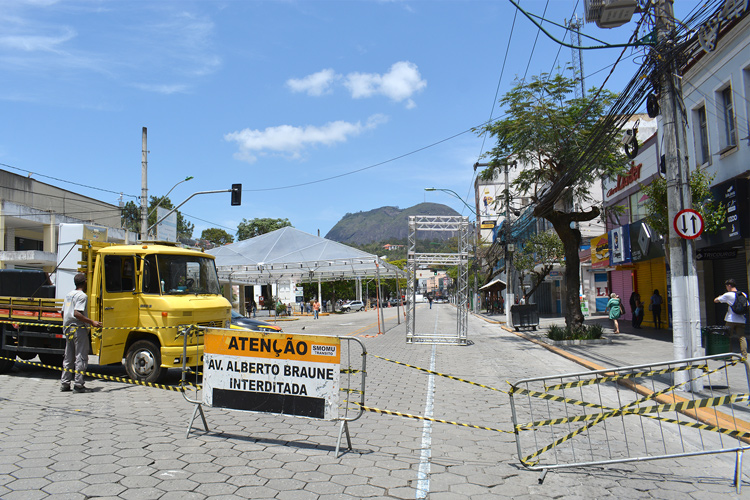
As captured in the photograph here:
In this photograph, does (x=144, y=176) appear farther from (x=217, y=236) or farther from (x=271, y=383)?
(x=217, y=236)

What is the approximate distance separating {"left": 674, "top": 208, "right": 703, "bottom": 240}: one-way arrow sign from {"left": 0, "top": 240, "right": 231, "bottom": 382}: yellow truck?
27.9ft

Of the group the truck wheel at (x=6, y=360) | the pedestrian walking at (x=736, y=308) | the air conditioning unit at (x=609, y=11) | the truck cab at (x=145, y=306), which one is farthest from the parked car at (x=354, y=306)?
the air conditioning unit at (x=609, y=11)

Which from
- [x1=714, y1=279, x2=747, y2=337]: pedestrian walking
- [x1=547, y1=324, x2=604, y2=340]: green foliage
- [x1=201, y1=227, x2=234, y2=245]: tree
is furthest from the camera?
[x1=201, y1=227, x2=234, y2=245]: tree

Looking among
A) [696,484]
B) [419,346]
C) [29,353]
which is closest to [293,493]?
[696,484]

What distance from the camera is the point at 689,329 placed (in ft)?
30.1

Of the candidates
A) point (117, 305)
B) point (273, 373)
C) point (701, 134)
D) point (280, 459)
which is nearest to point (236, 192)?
point (117, 305)

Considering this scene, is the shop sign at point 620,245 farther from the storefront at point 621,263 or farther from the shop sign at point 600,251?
the shop sign at point 600,251

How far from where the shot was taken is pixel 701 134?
17344 millimetres

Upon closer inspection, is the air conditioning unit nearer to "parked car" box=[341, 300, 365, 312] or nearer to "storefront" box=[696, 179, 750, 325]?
"storefront" box=[696, 179, 750, 325]

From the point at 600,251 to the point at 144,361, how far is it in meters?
24.6

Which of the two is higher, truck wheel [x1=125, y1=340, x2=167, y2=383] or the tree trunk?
the tree trunk

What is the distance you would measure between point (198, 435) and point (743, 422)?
6953 millimetres

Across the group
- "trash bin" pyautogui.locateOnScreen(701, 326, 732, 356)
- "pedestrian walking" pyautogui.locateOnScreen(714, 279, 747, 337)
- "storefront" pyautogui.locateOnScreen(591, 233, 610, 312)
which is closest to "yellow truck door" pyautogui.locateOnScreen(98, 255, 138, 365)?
"trash bin" pyautogui.locateOnScreen(701, 326, 732, 356)

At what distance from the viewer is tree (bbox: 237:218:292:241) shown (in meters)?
81.6
